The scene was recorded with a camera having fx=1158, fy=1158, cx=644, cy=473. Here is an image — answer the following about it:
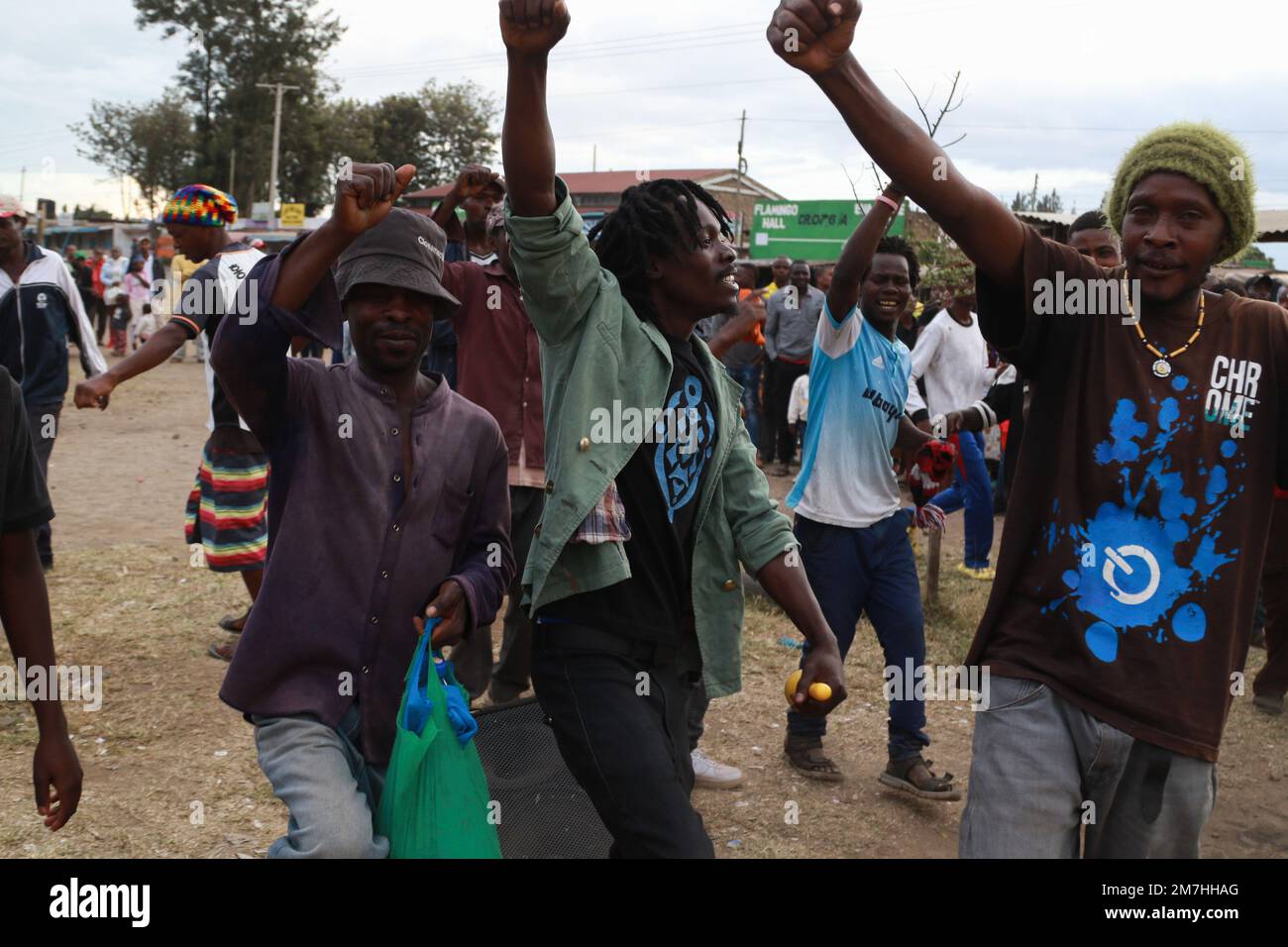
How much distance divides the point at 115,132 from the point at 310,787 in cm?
5670

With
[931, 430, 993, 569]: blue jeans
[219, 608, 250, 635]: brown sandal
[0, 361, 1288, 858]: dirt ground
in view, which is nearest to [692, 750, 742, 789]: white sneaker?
[0, 361, 1288, 858]: dirt ground

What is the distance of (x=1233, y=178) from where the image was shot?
8.28 feet

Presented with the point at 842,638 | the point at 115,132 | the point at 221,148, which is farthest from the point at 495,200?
the point at 115,132

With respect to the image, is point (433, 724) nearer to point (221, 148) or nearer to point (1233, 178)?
point (1233, 178)

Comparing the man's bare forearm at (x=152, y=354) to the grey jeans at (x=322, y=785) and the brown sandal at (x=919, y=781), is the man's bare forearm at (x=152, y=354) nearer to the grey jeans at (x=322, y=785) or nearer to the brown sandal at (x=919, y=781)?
the grey jeans at (x=322, y=785)

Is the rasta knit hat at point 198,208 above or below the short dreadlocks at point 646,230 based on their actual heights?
above

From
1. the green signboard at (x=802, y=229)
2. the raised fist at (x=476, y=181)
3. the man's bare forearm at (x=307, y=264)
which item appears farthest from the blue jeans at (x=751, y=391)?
the green signboard at (x=802, y=229)

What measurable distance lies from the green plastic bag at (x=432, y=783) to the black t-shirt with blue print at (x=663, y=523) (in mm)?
343

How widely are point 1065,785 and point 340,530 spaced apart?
1739 mm

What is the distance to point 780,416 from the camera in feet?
43.1

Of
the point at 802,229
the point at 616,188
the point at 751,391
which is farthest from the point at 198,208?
the point at 616,188

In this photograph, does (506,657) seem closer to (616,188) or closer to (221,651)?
(221,651)

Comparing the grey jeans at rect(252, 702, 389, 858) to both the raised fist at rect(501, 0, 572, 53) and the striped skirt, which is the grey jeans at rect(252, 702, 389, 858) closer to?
the raised fist at rect(501, 0, 572, 53)

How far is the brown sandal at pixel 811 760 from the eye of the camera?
5043 millimetres
